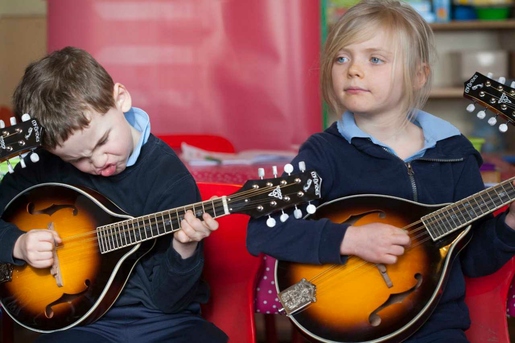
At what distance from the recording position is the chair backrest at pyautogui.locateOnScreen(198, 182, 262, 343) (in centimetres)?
173

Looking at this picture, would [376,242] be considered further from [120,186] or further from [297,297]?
[120,186]

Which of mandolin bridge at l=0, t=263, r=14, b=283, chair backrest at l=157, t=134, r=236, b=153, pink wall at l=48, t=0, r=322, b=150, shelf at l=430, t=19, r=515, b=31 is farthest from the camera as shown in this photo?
shelf at l=430, t=19, r=515, b=31

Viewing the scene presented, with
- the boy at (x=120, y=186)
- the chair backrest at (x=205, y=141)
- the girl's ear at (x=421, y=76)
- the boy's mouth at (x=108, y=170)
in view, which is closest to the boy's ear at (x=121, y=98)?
the boy at (x=120, y=186)

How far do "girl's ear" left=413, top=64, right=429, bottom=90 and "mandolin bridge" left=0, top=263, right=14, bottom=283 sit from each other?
95 centimetres

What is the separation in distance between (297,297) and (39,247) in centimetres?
53

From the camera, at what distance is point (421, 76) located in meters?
1.69

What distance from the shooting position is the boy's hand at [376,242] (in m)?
1.46

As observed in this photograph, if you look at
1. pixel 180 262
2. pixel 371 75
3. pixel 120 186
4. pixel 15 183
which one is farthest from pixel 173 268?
pixel 371 75

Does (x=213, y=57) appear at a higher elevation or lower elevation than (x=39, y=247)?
higher

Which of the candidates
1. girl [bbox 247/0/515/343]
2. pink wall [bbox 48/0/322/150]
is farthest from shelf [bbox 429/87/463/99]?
girl [bbox 247/0/515/343]

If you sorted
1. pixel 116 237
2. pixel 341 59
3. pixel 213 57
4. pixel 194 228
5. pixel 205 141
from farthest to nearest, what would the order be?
pixel 213 57, pixel 205 141, pixel 341 59, pixel 116 237, pixel 194 228

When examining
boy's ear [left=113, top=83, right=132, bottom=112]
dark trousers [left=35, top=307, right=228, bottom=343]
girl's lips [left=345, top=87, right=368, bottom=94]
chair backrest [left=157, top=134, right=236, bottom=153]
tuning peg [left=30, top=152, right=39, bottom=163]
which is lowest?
dark trousers [left=35, top=307, right=228, bottom=343]

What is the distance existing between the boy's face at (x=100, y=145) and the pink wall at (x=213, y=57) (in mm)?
1499

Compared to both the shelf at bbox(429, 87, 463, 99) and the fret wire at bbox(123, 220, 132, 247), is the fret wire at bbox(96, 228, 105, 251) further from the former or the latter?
the shelf at bbox(429, 87, 463, 99)
